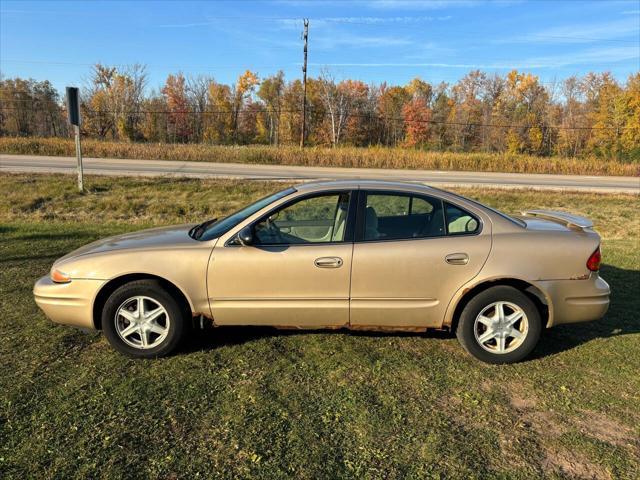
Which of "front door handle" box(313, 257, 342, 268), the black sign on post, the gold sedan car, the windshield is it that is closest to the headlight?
the gold sedan car

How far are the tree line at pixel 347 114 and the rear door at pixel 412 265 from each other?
59350 mm

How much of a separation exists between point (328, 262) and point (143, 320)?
163 centimetres

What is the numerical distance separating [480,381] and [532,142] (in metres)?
66.6

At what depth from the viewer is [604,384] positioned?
3658mm

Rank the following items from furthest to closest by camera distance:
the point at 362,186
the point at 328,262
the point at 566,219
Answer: the point at 566,219 → the point at 362,186 → the point at 328,262

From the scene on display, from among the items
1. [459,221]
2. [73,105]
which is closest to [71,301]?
[459,221]

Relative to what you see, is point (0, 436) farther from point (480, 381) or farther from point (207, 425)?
point (480, 381)

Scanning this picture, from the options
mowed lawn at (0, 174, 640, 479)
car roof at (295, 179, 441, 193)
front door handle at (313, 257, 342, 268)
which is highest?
car roof at (295, 179, 441, 193)

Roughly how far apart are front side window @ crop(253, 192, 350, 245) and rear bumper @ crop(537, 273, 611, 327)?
70.1 inches

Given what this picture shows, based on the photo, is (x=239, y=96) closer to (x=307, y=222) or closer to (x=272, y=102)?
(x=272, y=102)

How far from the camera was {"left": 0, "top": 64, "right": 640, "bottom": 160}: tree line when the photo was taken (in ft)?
191

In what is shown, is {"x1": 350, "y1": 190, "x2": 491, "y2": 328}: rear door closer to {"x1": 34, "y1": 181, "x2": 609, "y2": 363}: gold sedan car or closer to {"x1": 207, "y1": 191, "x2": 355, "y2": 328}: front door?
{"x1": 34, "y1": 181, "x2": 609, "y2": 363}: gold sedan car

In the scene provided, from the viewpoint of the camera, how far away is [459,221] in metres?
4.07

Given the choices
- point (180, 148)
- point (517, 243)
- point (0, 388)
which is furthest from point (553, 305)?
point (180, 148)
